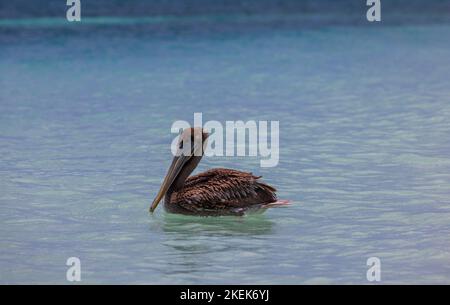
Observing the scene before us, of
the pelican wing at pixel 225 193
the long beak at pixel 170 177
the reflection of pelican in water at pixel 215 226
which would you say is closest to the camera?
the reflection of pelican in water at pixel 215 226

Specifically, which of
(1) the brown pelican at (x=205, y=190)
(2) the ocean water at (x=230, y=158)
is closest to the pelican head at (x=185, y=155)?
(1) the brown pelican at (x=205, y=190)

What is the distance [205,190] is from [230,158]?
1.66 meters

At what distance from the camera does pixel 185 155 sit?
23.0 feet

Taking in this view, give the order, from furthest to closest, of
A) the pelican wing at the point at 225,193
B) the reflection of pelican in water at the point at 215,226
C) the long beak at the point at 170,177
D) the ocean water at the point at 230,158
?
the long beak at the point at 170,177, the pelican wing at the point at 225,193, the reflection of pelican in water at the point at 215,226, the ocean water at the point at 230,158

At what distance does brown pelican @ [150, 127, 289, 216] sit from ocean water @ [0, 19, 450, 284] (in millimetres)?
91

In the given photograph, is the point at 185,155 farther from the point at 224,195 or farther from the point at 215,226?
the point at 215,226

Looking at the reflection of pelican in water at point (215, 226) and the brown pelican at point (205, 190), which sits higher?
the brown pelican at point (205, 190)

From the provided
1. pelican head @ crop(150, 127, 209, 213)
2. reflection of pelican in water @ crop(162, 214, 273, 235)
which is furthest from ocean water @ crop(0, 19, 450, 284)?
pelican head @ crop(150, 127, 209, 213)

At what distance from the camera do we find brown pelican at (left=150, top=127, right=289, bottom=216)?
6.78 m

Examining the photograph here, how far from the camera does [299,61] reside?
45.8ft

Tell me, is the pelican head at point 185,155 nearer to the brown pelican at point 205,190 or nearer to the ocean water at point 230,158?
the brown pelican at point 205,190

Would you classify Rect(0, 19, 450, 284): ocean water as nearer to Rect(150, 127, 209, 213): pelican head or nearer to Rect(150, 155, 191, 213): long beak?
Rect(150, 155, 191, 213): long beak

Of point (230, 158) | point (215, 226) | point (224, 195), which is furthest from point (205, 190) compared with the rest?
point (230, 158)

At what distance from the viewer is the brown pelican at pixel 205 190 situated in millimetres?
6777
